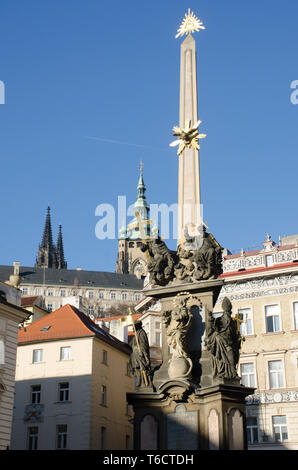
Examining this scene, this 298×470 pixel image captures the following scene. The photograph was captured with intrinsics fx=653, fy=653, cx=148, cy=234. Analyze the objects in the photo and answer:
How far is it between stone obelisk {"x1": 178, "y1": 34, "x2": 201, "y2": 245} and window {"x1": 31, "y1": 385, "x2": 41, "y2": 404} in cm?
2087

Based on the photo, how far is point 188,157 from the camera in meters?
16.6

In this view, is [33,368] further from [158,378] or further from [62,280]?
[62,280]

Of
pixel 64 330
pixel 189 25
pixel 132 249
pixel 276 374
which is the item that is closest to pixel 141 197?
pixel 132 249

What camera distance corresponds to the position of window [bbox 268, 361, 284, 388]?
29.2 meters

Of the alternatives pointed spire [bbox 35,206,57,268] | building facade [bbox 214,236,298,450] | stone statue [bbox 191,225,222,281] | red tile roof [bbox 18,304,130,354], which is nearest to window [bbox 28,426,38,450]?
red tile roof [bbox 18,304,130,354]

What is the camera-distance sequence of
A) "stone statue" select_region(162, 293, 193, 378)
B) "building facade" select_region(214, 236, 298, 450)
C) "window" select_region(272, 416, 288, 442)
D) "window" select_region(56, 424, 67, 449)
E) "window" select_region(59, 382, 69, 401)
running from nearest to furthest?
1. "stone statue" select_region(162, 293, 193, 378)
2. "window" select_region(272, 416, 288, 442)
3. "building facade" select_region(214, 236, 298, 450)
4. "window" select_region(56, 424, 67, 449)
5. "window" select_region(59, 382, 69, 401)

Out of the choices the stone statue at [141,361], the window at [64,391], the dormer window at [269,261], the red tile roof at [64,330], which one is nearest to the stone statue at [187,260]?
the stone statue at [141,361]

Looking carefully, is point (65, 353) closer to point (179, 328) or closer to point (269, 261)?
point (269, 261)

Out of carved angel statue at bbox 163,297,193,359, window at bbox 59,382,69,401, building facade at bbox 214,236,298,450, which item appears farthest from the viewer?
window at bbox 59,382,69,401

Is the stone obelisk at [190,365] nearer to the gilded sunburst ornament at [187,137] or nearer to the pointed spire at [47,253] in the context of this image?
the gilded sunburst ornament at [187,137]

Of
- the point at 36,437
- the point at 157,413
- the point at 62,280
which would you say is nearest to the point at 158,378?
the point at 157,413

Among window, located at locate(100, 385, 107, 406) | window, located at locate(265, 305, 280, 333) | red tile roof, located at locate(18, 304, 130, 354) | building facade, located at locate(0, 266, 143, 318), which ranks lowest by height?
window, located at locate(100, 385, 107, 406)

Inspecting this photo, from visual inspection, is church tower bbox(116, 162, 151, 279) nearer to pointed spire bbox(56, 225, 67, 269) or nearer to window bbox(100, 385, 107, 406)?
pointed spire bbox(56, 225, 67, 269)
